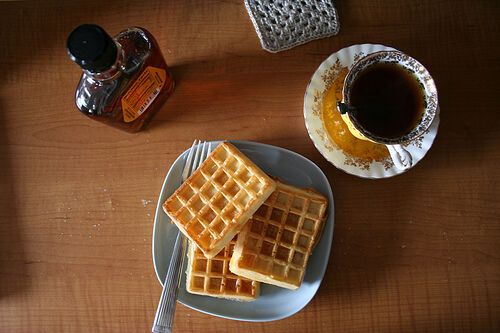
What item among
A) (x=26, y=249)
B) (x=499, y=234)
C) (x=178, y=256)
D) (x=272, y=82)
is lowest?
(x=26, y=249)

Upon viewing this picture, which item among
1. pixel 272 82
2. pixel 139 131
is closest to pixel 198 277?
pixel 139 131

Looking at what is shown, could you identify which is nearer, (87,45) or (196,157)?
(87,45)

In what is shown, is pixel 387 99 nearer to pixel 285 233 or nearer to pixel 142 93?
pixel 285 233

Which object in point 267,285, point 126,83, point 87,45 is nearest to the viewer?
point 87,45

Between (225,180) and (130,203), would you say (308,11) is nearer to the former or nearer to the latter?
(225,180)

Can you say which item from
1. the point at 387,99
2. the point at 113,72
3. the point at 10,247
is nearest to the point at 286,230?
the point at 387,99

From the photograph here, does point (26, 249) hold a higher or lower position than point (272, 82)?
lower

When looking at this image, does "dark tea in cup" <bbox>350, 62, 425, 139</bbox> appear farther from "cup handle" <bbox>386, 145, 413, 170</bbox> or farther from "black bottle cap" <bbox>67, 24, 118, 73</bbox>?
"black bottle cap" <bbox>67, 24, 118, 73</bbox>

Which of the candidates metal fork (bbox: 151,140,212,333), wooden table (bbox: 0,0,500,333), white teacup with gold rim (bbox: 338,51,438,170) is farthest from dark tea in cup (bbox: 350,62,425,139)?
metal fork (bbox: 151,140,212,333)
